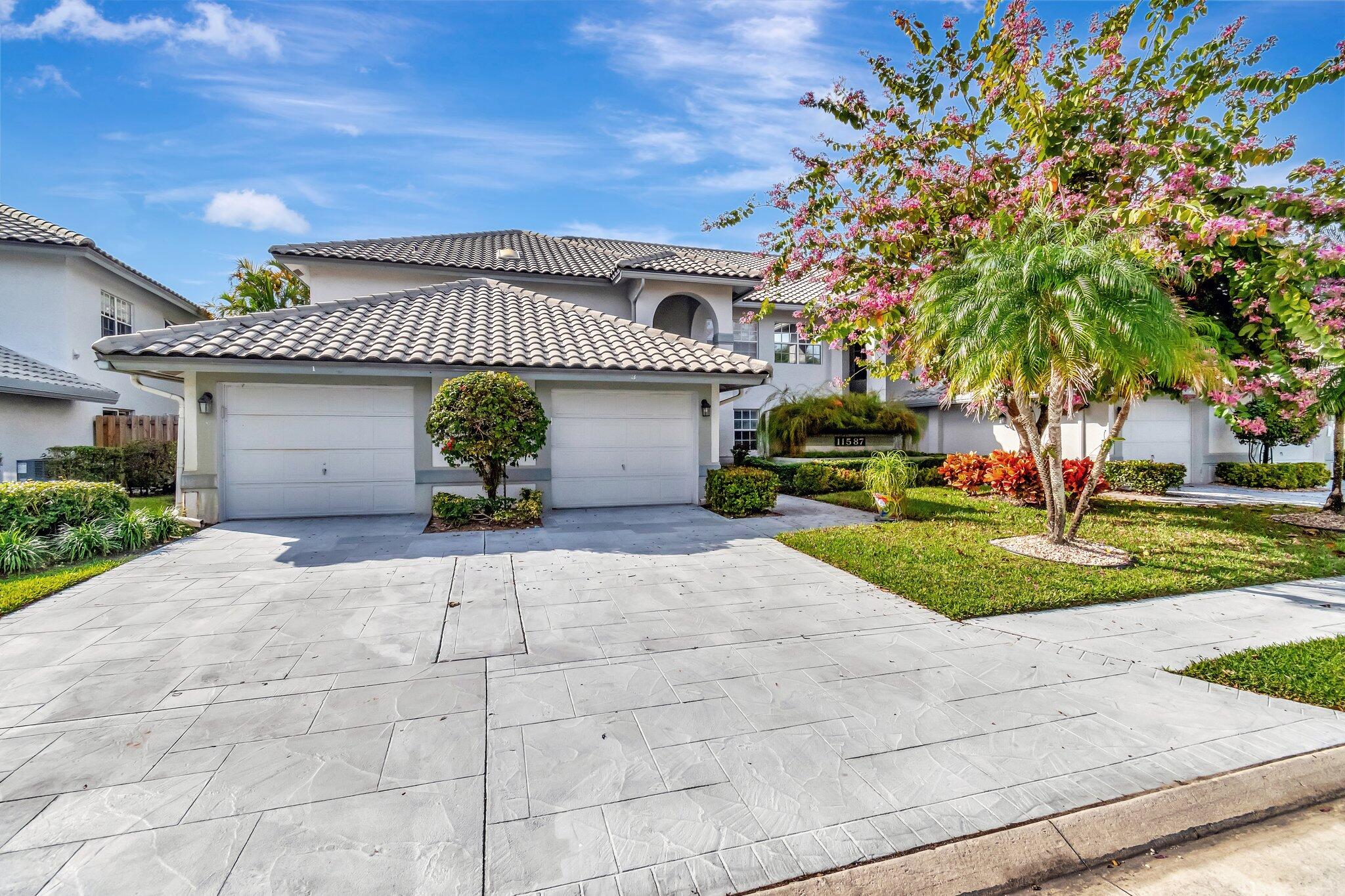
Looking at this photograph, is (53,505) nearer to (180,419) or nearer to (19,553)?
(19,553)

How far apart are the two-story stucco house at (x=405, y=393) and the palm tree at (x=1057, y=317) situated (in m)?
4.29

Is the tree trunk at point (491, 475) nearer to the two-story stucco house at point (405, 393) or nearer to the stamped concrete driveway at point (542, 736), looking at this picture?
the two-story stucco house at point (405, 393)

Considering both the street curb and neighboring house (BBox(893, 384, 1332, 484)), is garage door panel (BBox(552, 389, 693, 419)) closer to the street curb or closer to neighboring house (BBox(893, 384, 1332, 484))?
neighboring house (BBox(893, 384, 1332, 484))

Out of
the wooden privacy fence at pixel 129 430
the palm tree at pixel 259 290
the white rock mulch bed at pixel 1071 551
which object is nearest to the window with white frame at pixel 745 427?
the white rock mulch bed at pixel 1071 551

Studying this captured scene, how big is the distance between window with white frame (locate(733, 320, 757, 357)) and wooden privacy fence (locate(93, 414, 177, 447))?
615 inches

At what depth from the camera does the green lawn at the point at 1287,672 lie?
376cm

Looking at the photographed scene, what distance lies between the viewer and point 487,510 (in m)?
9.48

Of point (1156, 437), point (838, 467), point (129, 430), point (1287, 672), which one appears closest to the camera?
point (1287, 672)

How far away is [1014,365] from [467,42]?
335 inches

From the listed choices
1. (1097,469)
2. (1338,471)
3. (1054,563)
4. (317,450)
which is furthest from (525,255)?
(1338,471)

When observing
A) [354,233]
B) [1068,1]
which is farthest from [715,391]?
[354,233]

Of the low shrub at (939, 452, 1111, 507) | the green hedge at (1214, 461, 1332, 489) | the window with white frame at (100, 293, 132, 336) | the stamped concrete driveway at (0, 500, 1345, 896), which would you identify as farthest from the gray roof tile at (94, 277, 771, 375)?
the green hedge at (1214, 461, 1332, 489)

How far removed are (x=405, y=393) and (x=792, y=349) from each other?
505 inches

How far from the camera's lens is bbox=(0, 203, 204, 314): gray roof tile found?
1305 centimetres
